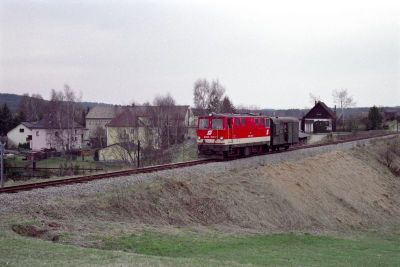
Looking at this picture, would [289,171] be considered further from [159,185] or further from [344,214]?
[159,185]

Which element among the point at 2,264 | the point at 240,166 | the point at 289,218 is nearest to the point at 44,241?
the point at 2,264

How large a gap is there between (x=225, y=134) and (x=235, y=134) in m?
1.29

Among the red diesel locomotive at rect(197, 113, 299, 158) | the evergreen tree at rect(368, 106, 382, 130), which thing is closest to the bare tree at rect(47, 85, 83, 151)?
the red diesel locomotive at rect(197, 113, 299, 158)

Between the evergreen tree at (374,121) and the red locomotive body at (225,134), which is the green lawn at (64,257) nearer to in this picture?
the red locomotive body at (225,134)

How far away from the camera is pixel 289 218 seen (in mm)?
22859

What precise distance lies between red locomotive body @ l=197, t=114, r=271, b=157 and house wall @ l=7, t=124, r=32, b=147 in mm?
65408

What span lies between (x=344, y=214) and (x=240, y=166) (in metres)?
6.36

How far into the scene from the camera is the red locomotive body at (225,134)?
31125 mm

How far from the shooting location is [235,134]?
32.1 metres

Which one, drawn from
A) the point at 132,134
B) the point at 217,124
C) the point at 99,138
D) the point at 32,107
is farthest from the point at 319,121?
the point at 32,107

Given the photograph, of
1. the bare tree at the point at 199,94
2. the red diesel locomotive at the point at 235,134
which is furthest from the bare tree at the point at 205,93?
the red diesel locomotive at the point at 235,134

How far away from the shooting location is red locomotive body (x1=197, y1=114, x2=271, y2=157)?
31125 mm

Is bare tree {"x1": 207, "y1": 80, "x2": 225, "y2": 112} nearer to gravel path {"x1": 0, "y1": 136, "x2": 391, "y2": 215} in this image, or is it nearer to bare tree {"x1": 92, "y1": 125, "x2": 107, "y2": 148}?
bare tree {"x1": 92, "y1": 125, "x2": 107, "y2": 148}

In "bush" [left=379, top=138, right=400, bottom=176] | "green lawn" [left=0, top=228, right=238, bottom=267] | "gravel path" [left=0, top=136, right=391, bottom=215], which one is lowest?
"bush" [left=379, top=138, right=400, bottom=176]
